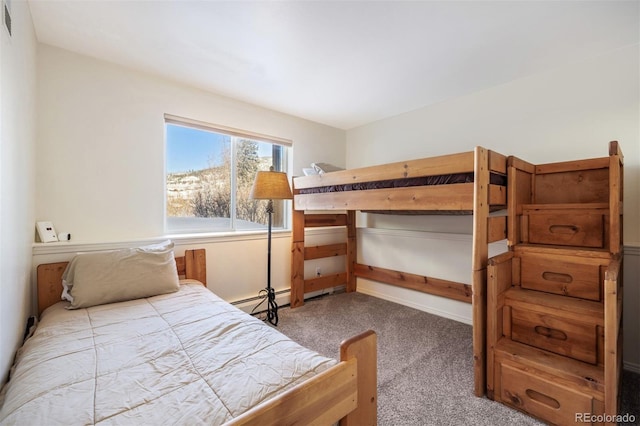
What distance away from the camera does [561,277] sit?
1.61m

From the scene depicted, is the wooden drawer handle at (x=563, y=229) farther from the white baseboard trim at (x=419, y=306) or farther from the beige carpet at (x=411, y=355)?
the white baseboard trim at (x=419, y=306)

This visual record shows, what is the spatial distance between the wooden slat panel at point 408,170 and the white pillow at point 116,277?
150 cm

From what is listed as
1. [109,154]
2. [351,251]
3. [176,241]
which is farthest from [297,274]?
[109,154]

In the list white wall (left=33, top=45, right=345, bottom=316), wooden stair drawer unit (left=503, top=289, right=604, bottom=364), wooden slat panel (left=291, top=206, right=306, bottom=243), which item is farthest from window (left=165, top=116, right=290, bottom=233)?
wooden stair drawer unit (left=503, top=289, right=604, bottom=364)

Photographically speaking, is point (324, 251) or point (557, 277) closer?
point (557, 277)

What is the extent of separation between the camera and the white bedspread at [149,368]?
0.81 meters

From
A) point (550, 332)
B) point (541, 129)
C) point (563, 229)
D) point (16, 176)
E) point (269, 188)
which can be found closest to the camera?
Result: point (16, 176)

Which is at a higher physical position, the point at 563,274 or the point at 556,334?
the point at 563,274

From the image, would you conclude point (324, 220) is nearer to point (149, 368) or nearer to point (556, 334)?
point (556, 334)

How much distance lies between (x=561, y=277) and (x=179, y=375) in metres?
2.06

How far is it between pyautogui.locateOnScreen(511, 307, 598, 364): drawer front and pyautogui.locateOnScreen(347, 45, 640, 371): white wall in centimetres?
93

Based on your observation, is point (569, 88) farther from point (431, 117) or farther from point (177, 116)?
point (177, 116)

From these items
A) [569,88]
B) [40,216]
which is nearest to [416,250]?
[569,88]

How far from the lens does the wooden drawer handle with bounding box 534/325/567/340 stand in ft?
4.88
